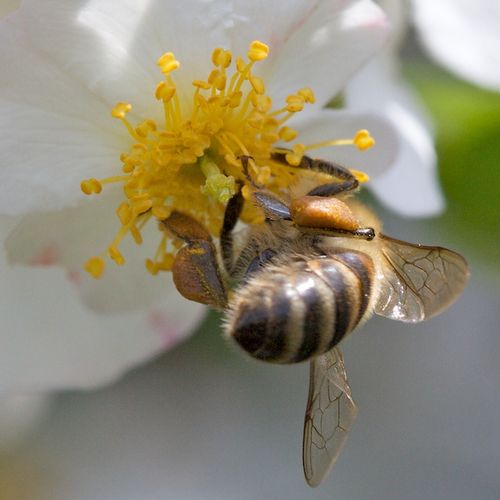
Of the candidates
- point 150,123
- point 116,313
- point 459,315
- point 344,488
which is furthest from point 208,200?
point 459,315

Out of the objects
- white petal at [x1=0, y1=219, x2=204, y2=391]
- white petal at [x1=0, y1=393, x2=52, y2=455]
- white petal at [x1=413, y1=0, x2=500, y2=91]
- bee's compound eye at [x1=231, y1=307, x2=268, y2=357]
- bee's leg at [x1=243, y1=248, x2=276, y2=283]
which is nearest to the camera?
bee's compound eye at [x1=231, y1=307, x2=268, y2=357]

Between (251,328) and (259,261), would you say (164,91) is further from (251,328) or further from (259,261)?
(251,328)

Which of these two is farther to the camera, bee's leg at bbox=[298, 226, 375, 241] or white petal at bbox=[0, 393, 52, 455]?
white petal at bbox=[0, 393, 52, 455]

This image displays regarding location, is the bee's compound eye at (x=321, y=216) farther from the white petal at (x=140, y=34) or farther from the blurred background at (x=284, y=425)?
the blurred background at (x=284, y=425)

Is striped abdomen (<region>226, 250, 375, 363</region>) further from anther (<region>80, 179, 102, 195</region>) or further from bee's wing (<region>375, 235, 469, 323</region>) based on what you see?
anther (<region>80, 179, 102, 195</region>)

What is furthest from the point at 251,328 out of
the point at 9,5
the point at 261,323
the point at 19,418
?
the point at 19,418

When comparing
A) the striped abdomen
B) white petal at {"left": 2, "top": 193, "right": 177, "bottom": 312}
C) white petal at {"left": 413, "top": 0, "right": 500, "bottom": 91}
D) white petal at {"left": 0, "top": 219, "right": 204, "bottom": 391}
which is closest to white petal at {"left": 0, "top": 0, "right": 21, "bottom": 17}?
white petal at {"left": 2, "top": 193, "right": 177, "bottom": 312}

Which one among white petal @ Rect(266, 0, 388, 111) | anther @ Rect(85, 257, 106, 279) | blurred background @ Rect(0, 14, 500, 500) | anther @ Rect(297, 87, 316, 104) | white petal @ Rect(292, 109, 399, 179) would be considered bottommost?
blurred background @ Rect(0, 14, 500, 500)
